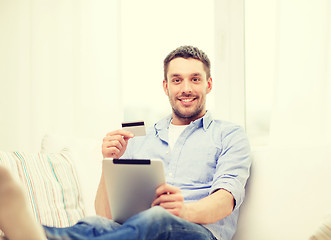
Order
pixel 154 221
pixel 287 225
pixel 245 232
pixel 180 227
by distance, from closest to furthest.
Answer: pixel 154 221 < pixel 180 227 < pixel 287 225 < pixel 245 232

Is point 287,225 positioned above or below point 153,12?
below

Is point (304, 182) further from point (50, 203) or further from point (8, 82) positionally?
point (8, 82)

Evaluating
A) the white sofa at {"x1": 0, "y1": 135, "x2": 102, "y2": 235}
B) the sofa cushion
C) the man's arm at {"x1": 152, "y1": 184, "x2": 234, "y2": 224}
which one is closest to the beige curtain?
the man's arm at {"x1": 152, "y1": 184, "x2": 234, "y2": 224}

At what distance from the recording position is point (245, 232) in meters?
1.46

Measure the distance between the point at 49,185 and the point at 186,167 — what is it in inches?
22.1

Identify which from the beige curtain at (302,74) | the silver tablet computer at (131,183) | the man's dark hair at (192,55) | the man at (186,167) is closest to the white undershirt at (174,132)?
the man at (186,167)

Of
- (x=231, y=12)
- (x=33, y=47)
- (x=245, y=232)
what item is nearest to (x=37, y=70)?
(x=33, y=47)

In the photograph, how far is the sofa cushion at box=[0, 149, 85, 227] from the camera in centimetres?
149

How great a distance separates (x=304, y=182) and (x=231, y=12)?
166 cm

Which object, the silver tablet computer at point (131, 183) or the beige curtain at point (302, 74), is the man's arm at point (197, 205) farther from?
the beige curtain at point (302, 74)

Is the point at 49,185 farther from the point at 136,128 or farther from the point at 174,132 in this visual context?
the point at 174,132

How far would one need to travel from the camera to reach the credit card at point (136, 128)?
1.36m

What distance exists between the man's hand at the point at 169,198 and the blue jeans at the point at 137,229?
57 mm

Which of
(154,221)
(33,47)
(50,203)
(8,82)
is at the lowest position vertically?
(50,203)
